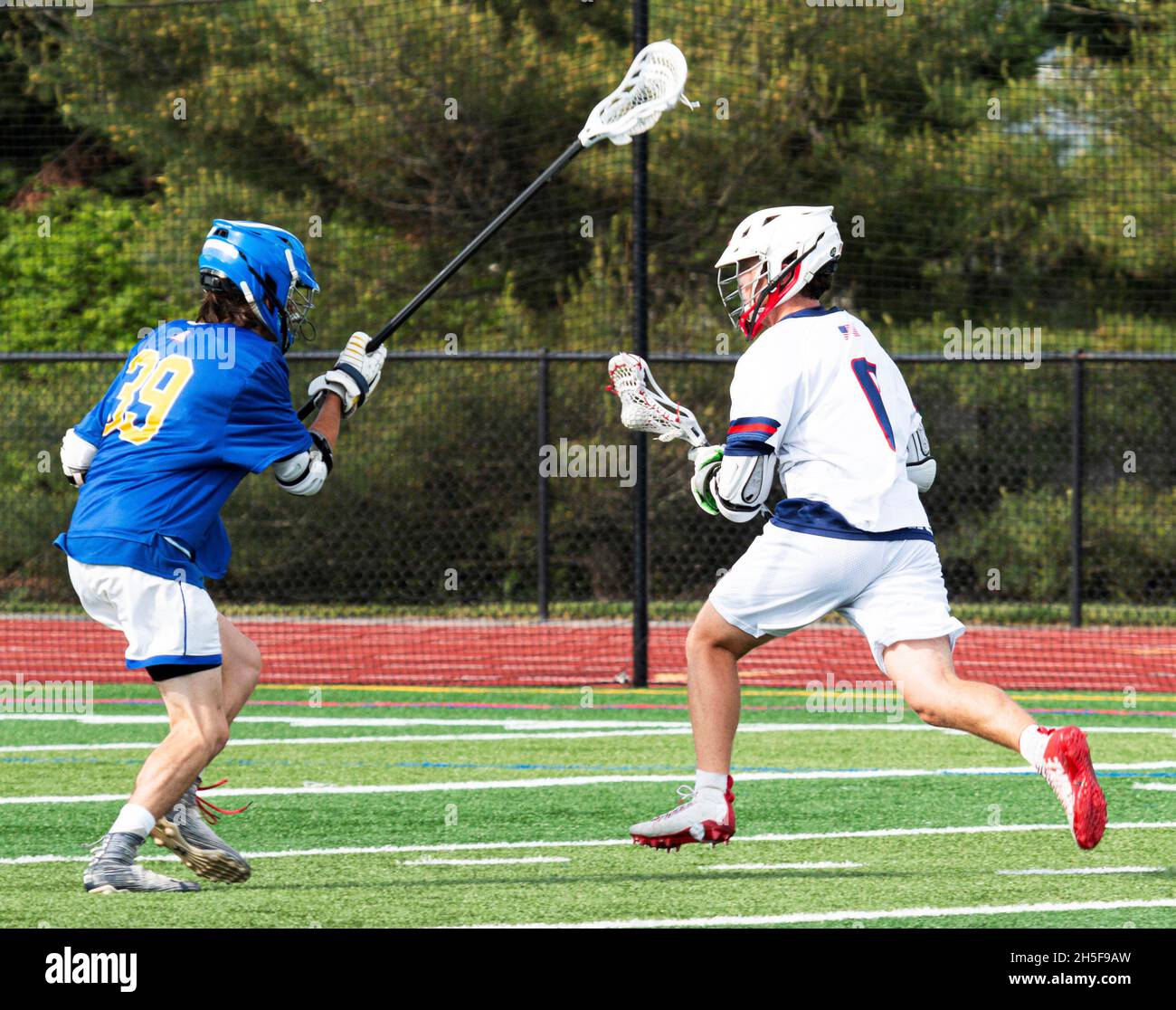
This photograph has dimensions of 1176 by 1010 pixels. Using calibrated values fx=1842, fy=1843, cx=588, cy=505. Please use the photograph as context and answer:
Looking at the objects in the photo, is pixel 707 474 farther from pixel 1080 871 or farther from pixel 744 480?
pixel 1080 871

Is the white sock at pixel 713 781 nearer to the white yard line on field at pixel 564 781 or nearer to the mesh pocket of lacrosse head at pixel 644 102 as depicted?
the white yard line on field at pixel 564 781

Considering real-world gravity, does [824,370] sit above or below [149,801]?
above

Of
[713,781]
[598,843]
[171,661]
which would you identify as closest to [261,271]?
[171,661]

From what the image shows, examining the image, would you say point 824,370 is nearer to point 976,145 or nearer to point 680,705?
point 680,705

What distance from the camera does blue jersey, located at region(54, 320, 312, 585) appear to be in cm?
537

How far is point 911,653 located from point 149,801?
2277mm

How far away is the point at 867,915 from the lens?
506cm

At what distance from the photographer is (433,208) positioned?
19422 millimetres

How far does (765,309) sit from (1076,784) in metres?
1.78

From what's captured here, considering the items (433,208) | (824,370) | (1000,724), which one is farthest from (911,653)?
(433,208)

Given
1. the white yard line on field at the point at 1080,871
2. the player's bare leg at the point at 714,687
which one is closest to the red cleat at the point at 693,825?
the player's bare leg at the point at 714,687

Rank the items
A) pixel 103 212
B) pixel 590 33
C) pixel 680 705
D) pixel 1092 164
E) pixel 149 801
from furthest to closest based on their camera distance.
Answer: pixel 103 212, pixel 590 33, pixel 1092 164, pixel 680 705, pixel 149 801

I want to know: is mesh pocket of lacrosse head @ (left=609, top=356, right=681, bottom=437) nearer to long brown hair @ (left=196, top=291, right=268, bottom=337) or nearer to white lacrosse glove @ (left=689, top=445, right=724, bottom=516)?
white lacrosse glove @ (left=689, top=445, right=724, bottom=516)

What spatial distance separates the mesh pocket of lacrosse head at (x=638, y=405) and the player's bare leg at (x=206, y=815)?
1465 millimetres
